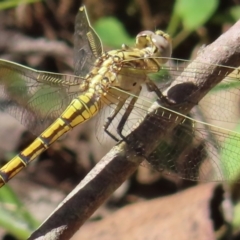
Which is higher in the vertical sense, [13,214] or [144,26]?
[144,26]

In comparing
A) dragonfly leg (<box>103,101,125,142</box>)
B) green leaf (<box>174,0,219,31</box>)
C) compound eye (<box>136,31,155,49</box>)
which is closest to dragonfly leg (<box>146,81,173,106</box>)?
dragonfly leg (<box>103,101,125,142</box>)

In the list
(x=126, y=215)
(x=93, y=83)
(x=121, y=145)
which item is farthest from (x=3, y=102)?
(x=126, y=215)

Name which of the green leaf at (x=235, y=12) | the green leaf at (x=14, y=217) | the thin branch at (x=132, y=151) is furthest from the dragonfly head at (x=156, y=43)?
the green leaf at (x=235, y=12)

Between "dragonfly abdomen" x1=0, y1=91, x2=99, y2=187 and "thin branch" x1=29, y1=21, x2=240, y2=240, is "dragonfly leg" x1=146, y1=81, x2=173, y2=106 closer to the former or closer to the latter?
"thin branch" x1=29, y1=21, x2=240, y2=240

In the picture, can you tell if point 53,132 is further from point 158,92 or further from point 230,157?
point 230,157

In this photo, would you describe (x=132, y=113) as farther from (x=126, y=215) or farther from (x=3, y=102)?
(x=126, y=215)

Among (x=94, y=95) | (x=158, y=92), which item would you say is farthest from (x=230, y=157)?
(x=94, y=95)
